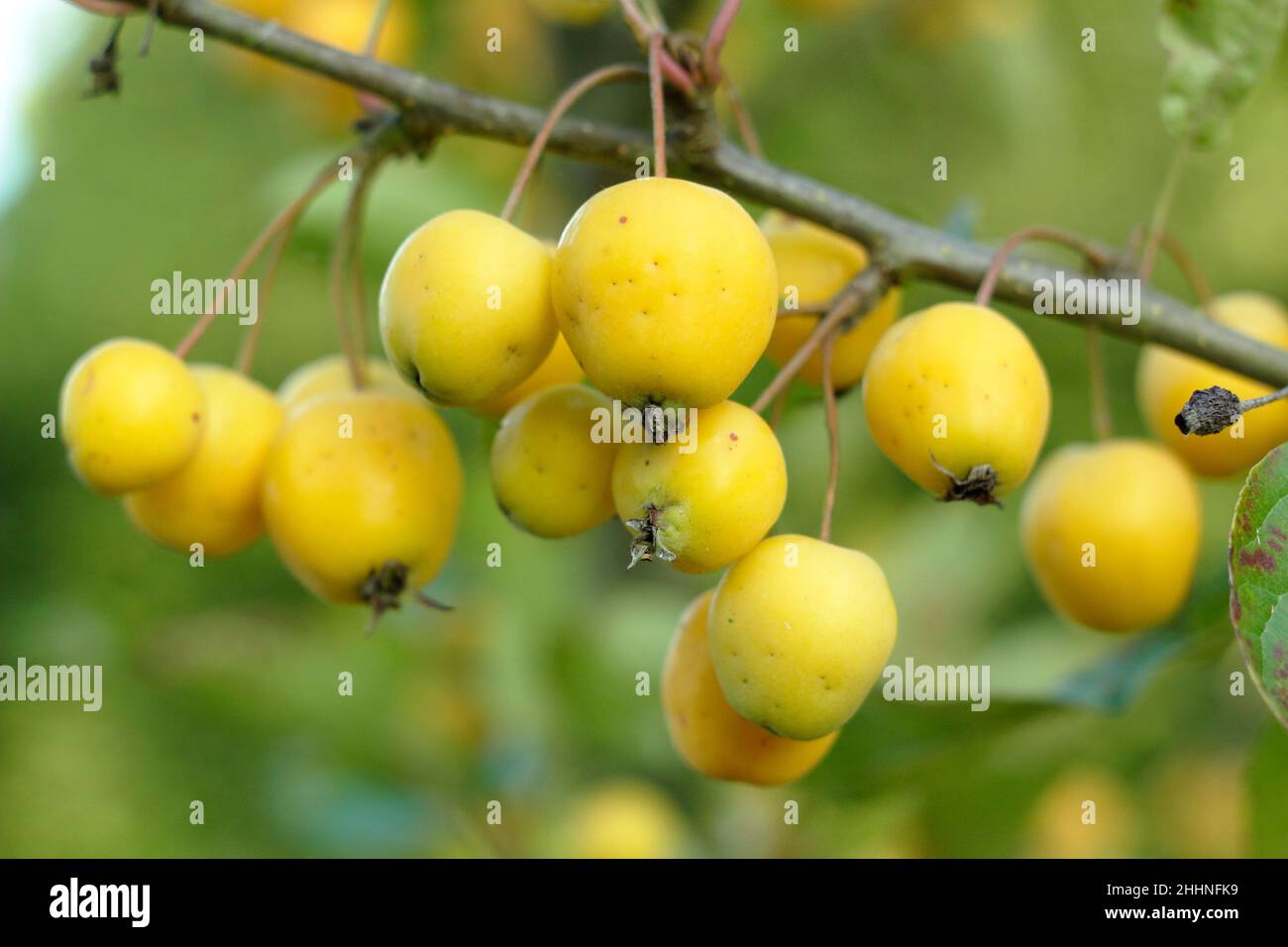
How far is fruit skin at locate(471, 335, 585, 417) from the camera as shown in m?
0.96

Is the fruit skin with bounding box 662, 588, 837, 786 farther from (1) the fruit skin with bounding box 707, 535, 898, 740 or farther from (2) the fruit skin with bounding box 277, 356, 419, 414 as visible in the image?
(2) the fruit skin with bounding box 277, 356, 419, 414

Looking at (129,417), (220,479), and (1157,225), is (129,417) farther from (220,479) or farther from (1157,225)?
(1157,225)

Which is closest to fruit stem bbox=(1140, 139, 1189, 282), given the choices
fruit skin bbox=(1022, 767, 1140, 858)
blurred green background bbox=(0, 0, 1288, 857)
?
blurred green background bbox=(0, 0, 1288, 857)

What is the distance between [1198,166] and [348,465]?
2082 mm

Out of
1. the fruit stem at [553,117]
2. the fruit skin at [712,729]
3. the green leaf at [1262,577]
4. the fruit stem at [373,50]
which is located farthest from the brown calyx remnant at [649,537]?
the fruit stem at [373,50]

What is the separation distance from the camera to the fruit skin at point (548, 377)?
96 cm

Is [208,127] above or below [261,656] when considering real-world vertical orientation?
above

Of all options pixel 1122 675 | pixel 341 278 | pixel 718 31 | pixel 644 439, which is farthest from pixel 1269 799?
pixel 341 278

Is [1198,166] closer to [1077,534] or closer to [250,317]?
[1077,534]

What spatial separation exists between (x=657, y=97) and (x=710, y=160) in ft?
0.46

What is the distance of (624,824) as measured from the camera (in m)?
1.79

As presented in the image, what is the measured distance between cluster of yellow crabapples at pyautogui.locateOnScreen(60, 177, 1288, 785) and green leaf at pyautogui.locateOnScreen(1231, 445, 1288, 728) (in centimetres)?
15

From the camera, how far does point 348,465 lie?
927 mm
